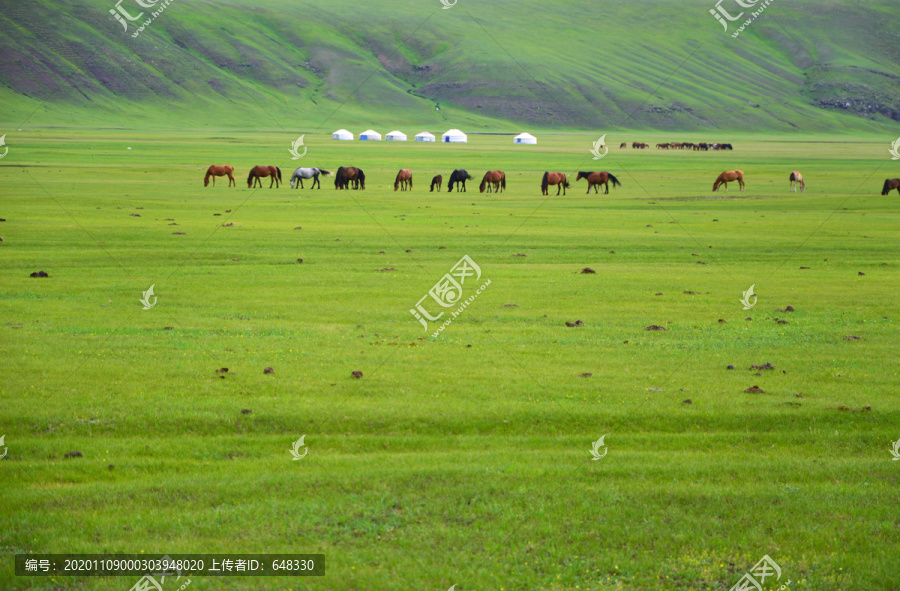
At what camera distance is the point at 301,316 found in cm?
1808

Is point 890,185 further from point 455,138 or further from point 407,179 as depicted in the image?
point 455,138

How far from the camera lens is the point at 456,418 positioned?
37.1ft

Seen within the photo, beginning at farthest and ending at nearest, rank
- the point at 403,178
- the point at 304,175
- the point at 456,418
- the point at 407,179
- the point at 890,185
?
the point at 304,175
the point at 407,179
the point at 403,178
the point at 890,185
the point at 456,418

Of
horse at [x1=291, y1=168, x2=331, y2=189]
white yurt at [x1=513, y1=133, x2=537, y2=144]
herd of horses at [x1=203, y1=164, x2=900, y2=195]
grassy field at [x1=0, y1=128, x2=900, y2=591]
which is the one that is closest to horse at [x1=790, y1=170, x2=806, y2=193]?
herd of horses at [x1=203, y1=164, x2=900, y2=195]

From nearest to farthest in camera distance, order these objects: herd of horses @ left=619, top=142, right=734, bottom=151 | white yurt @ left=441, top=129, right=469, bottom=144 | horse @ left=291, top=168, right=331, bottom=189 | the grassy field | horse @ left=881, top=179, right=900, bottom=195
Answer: the grassy field → horse @ left=881, top=179, right=900, bottom=195 → horse @ left=291, top=168, right=331, bottom=189 → herd of horses @ left=619, top=142, right=734, bottom=151 → white yurt @ left=441, top=129, right=469, bottom=144

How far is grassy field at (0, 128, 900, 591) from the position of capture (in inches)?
304

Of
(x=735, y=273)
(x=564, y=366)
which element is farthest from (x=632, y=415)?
(x=735, y=273)

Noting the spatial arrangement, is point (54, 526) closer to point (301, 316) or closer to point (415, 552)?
point (415, 552)

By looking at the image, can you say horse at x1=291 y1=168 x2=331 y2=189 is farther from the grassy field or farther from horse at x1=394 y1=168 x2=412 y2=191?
the grassy field

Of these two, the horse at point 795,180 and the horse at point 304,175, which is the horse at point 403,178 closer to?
the horse at point 304,175

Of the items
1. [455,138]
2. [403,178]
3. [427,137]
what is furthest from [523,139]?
[403,178]

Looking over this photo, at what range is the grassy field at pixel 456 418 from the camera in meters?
7.73

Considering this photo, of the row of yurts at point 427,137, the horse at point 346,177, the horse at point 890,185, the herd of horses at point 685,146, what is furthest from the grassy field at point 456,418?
the row of yurts at point 427,137

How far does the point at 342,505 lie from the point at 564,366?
6408 mm
